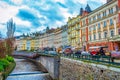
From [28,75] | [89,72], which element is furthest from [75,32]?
[89,72]

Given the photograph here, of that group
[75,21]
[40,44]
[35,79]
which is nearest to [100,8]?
[75,21]

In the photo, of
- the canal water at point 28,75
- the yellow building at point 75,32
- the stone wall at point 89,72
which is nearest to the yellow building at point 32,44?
the yellow building at point 75,32

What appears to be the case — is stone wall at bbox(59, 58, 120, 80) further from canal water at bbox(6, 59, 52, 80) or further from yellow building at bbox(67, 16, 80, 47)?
yellow building at bbox(67, 16, 80, 47)

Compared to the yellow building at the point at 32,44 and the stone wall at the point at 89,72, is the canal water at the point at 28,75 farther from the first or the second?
the yellow building at the point at 32,44

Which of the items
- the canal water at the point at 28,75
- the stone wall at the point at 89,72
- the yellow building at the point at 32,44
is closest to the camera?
the stone wall at the point at 89,72

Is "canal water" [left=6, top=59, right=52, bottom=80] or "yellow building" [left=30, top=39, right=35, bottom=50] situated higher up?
"yellow building" [left=30, top=39, right=35, bottom=50]

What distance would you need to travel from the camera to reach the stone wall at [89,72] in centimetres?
1365

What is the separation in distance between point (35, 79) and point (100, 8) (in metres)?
27.9

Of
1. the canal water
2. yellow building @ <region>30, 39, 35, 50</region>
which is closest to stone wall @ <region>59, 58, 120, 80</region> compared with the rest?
the canal water

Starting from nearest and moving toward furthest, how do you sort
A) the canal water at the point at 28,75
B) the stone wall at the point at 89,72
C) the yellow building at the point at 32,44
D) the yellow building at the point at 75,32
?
the stone wall at the point at 89,72 < the canal water at the point at 28,75 < the yellow building at the point at 75,32 < the yellow building at the point at 32,44

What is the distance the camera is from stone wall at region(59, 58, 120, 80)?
44.8ft

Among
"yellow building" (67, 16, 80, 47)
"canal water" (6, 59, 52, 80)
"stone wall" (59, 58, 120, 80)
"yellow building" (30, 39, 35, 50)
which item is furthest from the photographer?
"yellow building" (30, 39, 35, 50)

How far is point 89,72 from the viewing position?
58.3 ft

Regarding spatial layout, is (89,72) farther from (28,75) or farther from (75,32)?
(75,32)
